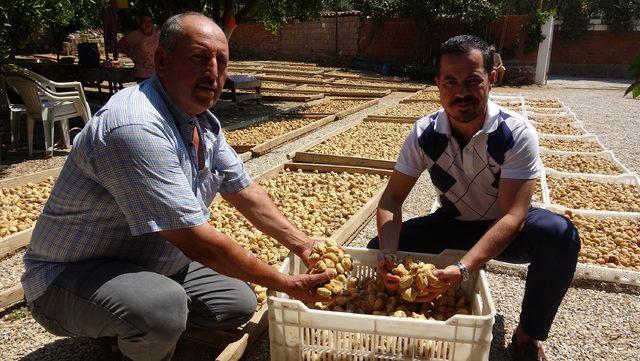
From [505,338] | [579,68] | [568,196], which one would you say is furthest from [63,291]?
[579,68]

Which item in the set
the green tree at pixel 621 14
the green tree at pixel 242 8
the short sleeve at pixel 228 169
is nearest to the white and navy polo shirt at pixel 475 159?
the short sleeve at pixel 228 169

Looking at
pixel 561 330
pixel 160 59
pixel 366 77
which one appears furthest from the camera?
pixel 366 77

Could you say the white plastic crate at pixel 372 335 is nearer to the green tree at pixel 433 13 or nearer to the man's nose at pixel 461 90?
the man's nose at pixel 461 90

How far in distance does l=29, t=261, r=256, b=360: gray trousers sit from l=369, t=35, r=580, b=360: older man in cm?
95

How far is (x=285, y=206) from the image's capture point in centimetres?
423

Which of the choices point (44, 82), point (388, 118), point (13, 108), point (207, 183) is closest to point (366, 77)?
point (388, 118)

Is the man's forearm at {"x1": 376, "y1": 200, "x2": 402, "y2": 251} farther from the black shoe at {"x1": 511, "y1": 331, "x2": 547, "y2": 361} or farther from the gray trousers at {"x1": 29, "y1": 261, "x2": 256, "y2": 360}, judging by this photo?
the gray trousers at {"x1": 29, "y1": 261, "x2": 256, "y2": 360}

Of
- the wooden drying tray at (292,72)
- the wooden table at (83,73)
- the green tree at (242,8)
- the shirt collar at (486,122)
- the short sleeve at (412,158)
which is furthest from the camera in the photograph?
the wooden drying tray at (292,72)

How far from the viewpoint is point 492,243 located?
2.10m

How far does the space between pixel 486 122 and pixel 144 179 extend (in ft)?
5.24

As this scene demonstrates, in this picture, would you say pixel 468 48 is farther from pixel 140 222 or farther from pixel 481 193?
pixel 140 222

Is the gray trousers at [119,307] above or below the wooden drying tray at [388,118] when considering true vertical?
below

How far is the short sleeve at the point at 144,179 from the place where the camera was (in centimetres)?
170

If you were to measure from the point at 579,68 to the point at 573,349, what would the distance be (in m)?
21.7
